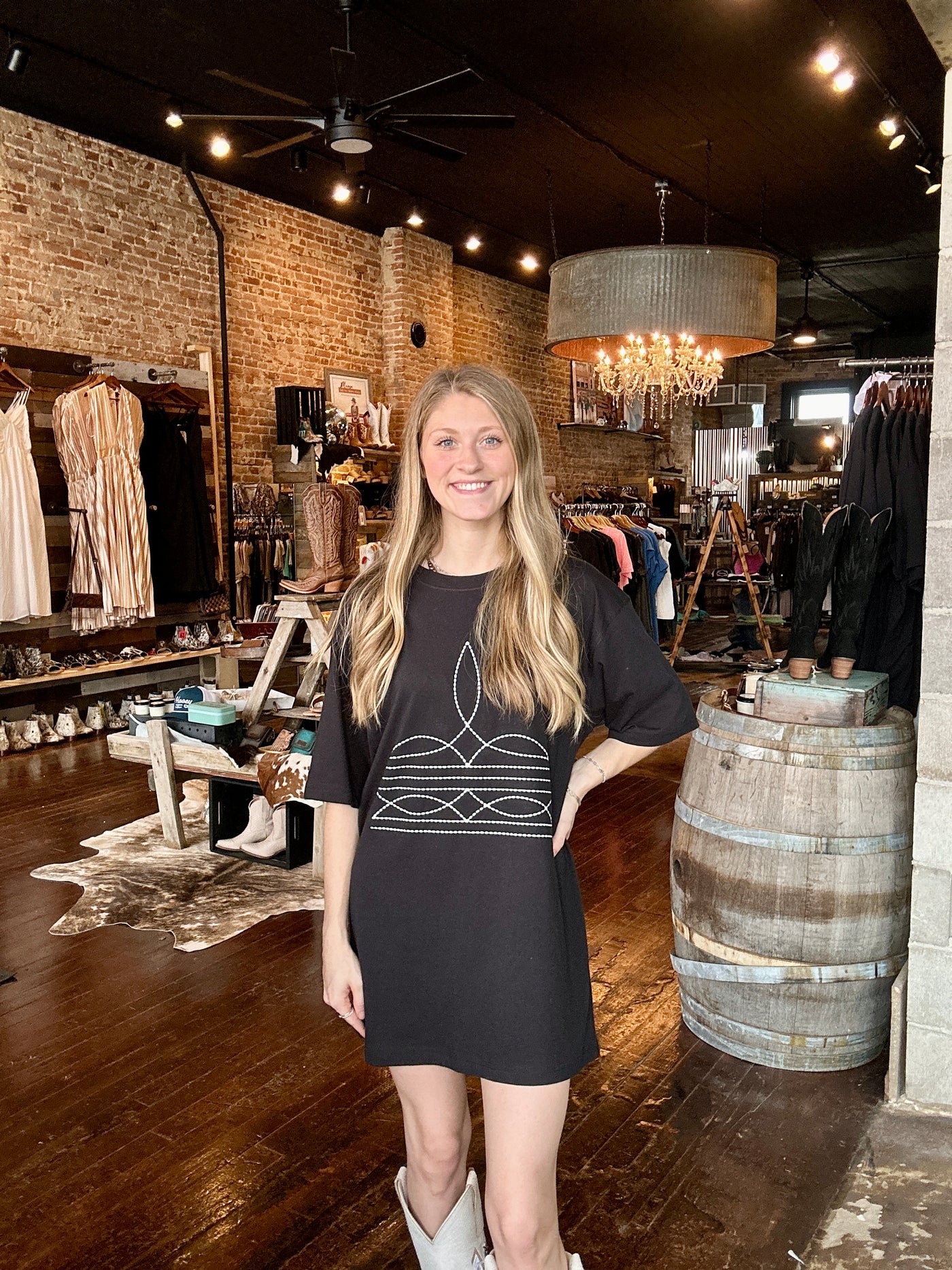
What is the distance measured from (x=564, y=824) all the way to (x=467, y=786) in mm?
174

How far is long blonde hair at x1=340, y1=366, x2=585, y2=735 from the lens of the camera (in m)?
1.54

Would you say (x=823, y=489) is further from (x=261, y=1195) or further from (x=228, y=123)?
(x=261, y=1195)

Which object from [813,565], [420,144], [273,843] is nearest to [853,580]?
[813,565]

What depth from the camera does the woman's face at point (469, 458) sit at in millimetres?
1574

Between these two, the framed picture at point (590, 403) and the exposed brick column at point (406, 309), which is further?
the framed picture at point (590, 403)

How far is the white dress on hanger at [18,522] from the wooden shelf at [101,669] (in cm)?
41

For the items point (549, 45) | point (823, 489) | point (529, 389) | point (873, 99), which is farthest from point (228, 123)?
point (823, 489)

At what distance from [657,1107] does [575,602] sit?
152cm

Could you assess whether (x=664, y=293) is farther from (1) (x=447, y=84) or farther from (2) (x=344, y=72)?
(2) (x=344, y=72)

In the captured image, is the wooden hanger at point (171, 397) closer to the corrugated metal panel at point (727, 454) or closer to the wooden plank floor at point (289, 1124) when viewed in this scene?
the wooden plank floor at point (289, 1124)

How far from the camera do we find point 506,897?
1495mm

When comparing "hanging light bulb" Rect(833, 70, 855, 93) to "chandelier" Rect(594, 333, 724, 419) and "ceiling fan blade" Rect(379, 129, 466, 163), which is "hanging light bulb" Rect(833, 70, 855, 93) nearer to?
"chandelier" Rect(594, 333, 724, 419)

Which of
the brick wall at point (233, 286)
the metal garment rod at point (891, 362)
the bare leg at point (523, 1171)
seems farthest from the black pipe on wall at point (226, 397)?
the bare leg at point (523, 1171)

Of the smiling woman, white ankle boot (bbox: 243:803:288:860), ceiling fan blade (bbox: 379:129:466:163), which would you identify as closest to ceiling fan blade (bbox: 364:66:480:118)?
ceiling fan blade (bbox: 379:129:466:163)
